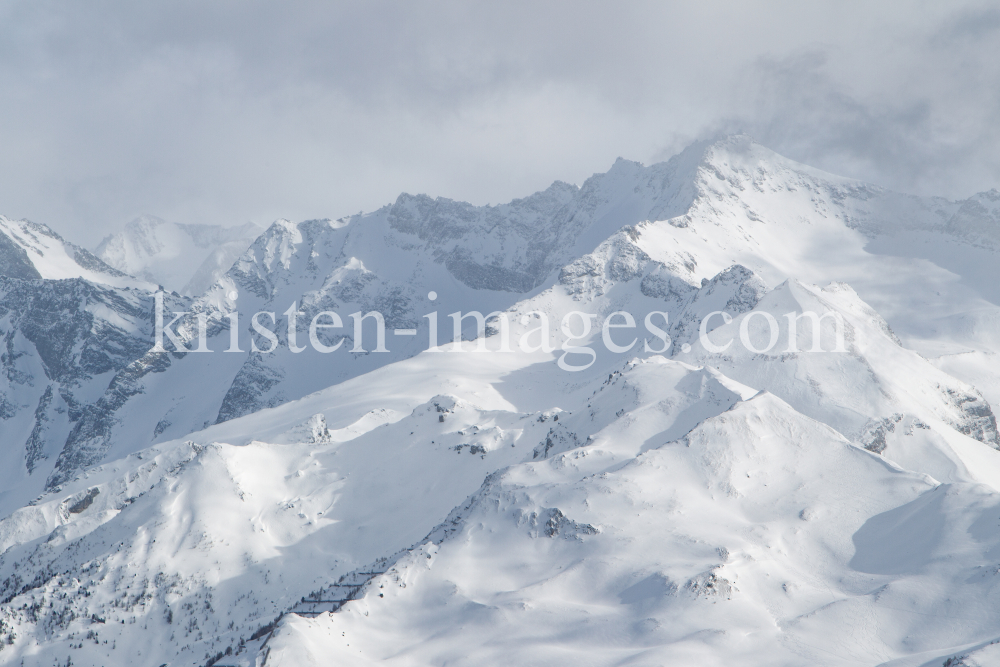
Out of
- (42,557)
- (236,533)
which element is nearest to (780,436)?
(236,533)

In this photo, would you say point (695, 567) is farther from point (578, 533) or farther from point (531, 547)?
point (531, 547)

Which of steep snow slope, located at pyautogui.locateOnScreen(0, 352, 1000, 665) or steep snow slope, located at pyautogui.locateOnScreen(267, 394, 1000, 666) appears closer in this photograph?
steep snow slope, located at pyautogui.locateOnScreen(267, 394, 1000, 666)

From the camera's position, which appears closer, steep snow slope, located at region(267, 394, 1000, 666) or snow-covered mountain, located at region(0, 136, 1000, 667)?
steep snow slope, located at region(267, 394, 1000, 666)

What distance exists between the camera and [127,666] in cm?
5378

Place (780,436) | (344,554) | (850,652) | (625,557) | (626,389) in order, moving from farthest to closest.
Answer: (626,389) → (344,554) → (780,436) → (625,557) → (850,652)

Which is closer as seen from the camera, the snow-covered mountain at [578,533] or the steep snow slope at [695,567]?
the steep snow slope at [695,567]

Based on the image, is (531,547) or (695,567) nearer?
(695,567)

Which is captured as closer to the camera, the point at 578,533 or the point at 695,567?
the point at 695,567

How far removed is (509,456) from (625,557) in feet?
96.4

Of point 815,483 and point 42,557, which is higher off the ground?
point 815,483

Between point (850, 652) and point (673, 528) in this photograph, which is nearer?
point (850, 652)

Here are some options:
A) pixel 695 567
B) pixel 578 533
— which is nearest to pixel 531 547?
pixel 578 533

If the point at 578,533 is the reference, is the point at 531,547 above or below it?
below

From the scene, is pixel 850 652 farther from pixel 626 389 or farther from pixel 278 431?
pixel 278 431
